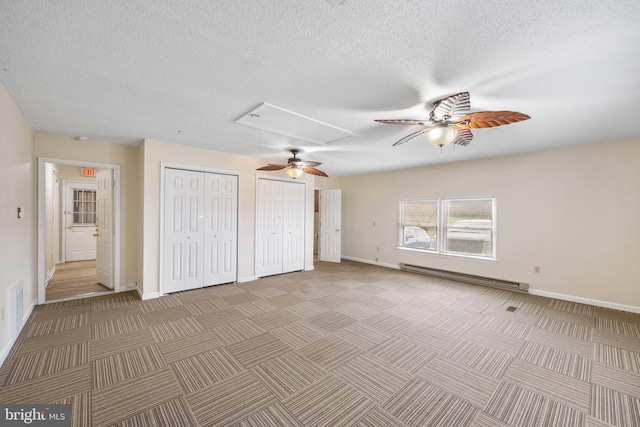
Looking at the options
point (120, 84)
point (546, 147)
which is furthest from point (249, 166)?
point (546, 147)

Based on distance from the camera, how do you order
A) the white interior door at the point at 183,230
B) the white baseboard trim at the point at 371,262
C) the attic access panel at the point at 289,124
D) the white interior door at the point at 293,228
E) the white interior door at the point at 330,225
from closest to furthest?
the attic access panel at the point at 289,124, the white interior door at the point at 183,230, the white interior door at the point at 293,228, the white baseboard trim at the point at 371,262, the white interior door at the point at 330,225

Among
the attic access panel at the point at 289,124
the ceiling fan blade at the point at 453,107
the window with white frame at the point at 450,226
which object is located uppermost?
the attic access panel at the point at 289,124

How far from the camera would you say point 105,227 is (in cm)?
475

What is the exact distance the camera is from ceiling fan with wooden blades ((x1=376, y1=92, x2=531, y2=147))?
2.23 m

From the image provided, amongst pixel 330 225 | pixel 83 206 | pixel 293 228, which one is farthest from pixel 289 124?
pixel 83 206

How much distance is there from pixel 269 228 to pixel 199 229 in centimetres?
147

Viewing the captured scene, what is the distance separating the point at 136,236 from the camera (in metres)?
4.70

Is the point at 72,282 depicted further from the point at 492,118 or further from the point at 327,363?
the point at 492,118

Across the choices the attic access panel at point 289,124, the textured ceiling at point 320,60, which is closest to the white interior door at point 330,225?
the attic access panel at point 289,124

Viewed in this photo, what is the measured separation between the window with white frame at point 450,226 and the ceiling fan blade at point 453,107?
11.6ft

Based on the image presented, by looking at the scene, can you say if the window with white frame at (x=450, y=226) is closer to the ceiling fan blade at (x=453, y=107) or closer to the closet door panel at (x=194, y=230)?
the ceiling fan blade at (x=453, y=107)

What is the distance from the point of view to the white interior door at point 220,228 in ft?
16.1

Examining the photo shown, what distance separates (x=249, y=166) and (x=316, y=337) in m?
3.67

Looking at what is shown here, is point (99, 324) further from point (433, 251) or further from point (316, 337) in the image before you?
point (433, 251)
